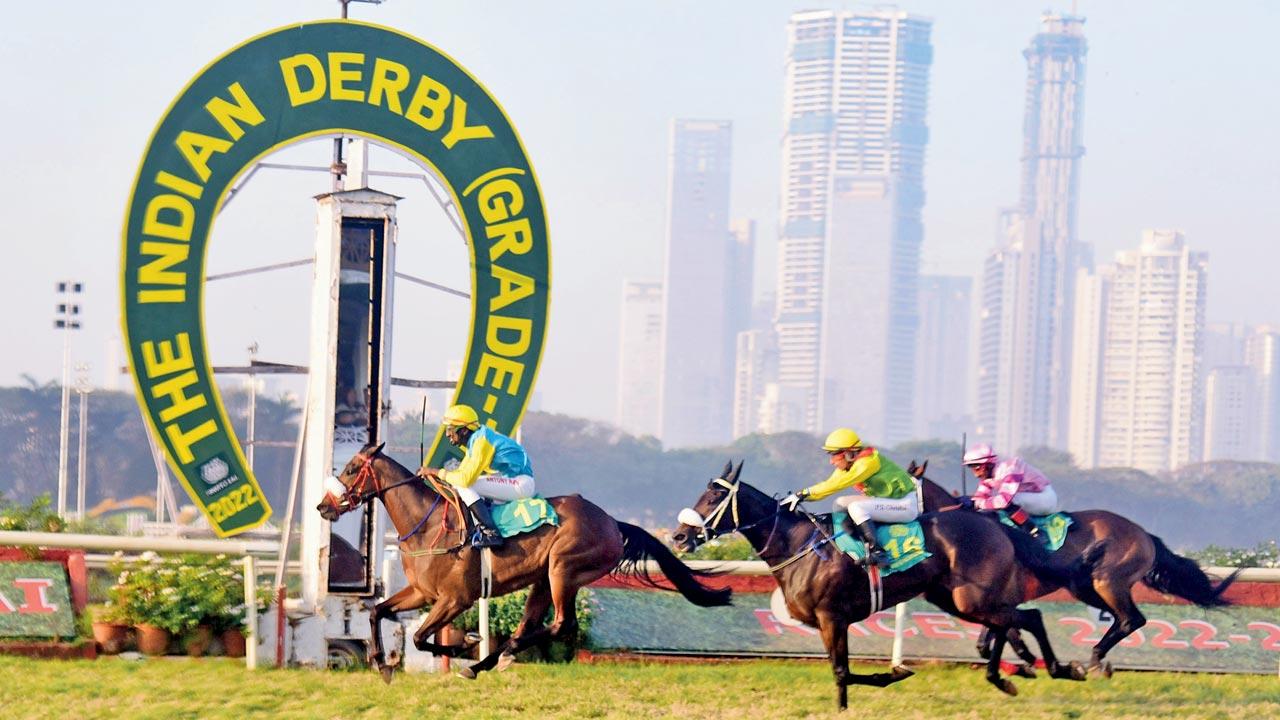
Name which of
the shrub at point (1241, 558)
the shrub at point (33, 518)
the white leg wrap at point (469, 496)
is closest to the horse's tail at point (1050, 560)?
the white leg wrap at point (469, 496)

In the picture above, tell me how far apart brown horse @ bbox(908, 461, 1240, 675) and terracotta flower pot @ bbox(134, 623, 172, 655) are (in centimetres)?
575

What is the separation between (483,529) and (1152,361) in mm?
190255

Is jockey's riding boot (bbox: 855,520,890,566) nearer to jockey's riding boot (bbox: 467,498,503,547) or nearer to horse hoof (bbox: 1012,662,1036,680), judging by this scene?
horse hoof (bbox: 1012,662,1036,680)

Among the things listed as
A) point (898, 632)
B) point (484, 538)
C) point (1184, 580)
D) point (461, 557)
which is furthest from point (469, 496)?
point (1184, 580)

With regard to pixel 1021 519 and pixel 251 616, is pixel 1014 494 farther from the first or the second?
pixel 251 616

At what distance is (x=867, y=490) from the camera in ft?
36.0

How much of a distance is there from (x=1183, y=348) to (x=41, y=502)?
189m

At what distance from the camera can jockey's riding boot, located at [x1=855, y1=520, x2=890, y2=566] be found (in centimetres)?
1069

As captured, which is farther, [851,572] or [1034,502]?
[1034,502]

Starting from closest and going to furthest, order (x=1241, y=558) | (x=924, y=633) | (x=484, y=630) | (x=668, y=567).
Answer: (x=668, y=567) → (x=484, y=630) → (x=924, y=633) → (x=1241, y=558)

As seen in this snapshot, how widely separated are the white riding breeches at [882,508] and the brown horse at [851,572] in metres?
0.18

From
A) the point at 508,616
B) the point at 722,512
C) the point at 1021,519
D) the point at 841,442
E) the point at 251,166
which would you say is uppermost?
the point at 251,166

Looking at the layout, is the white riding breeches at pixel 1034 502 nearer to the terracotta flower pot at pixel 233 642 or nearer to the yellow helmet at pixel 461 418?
the yellow helmet at pixel 461 418

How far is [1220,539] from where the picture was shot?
11444 centimetres
